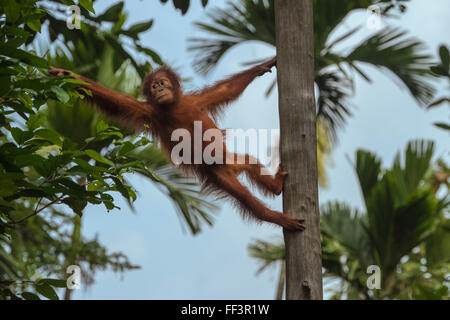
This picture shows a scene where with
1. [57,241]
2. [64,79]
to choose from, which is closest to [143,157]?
[57,241]

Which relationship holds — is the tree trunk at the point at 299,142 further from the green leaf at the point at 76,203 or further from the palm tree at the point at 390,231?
the palm tree at the point at 390,231

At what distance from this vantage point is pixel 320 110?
9.87 metres

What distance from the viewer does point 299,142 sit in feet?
10.0

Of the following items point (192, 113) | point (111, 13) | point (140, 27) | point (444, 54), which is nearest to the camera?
point (444, 54)

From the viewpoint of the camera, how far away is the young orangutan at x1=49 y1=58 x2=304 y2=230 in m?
3.87

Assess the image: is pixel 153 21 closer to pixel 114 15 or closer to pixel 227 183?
pixel 114 15

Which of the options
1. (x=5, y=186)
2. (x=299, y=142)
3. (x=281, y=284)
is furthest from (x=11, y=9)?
(x=281, y=284)

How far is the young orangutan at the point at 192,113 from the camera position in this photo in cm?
387

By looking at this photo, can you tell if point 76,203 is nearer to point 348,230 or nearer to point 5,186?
point 5,186

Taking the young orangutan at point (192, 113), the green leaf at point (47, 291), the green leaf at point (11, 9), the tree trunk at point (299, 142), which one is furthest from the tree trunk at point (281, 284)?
the green leaf at point (11, 9)

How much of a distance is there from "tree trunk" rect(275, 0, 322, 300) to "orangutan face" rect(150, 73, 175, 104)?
1.31m

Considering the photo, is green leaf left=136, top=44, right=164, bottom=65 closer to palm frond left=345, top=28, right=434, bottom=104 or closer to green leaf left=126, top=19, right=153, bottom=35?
green leaf left=126, top=19, right=153, bottom=35

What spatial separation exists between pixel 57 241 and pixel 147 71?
3.68 metres

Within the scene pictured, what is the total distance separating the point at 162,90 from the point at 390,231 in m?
4.88
